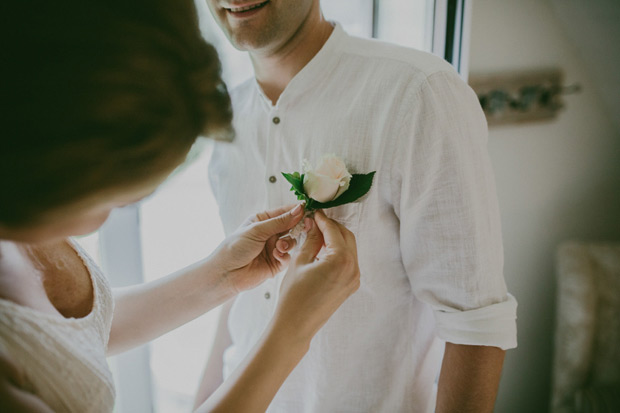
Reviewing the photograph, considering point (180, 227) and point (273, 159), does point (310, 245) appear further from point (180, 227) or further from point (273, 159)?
point (180, 227)

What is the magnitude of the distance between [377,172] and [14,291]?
0.64m

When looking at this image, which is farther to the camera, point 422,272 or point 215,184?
point 215,184

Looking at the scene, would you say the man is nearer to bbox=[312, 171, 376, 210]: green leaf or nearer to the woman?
bbox=[312, 171, 376, 210]: green leaf

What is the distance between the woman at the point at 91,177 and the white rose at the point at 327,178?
0.25 ft

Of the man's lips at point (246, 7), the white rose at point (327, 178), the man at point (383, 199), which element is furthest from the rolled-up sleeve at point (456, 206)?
the man's lips at point (246, 7)

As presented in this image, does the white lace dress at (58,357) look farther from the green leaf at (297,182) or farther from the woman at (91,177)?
the green leaf at (297,182)

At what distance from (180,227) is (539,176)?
1.51 m

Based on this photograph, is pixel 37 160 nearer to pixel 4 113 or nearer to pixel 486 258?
pixel 4 113

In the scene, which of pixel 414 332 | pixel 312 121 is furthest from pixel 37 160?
pixel 414 332

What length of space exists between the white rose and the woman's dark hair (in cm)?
25

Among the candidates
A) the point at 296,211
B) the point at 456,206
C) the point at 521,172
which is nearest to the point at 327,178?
the point at 296,211

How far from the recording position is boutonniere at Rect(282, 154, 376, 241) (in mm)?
661

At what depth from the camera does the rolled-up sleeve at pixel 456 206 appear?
668mm

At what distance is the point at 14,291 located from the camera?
21.9 inches
